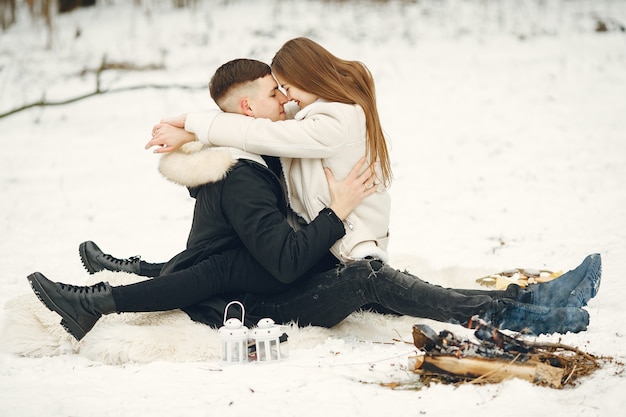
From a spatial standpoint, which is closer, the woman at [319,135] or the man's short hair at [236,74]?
the woman at [319,135]

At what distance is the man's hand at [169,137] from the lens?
3625 mm

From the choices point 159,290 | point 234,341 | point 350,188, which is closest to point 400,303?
point 350,188

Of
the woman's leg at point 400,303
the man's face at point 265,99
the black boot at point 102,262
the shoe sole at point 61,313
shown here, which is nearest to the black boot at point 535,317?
the woman's leg at point 400,303

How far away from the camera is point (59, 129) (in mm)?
8844

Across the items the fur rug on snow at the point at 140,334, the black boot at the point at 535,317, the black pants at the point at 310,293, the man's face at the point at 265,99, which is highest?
the man's face at the point at 265,99

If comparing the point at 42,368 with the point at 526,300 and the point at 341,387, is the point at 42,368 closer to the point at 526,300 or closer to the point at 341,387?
the point at 341,387

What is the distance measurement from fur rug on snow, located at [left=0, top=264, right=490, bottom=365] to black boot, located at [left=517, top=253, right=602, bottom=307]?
575 mm

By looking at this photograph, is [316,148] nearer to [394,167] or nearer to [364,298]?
[364,298]

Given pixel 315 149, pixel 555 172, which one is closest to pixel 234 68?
pixel 315 149

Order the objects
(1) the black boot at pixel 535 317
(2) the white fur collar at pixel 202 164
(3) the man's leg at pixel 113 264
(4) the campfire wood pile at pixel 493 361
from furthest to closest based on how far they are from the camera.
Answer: (3) the man's leg at pixel 113 264, (2) the white fur collar at pixel 202 164, (1) the black boot at pixel 535 317, (4) the campfire wood pile at pixel 493 361

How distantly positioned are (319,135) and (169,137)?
72cm

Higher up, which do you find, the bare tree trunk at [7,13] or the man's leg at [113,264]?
the bare tree trunk at [7,13]

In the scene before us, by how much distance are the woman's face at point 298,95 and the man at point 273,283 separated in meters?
0.13

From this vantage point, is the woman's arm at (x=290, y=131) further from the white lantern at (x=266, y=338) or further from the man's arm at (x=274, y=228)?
the white lantern at (x=266, y=338)
